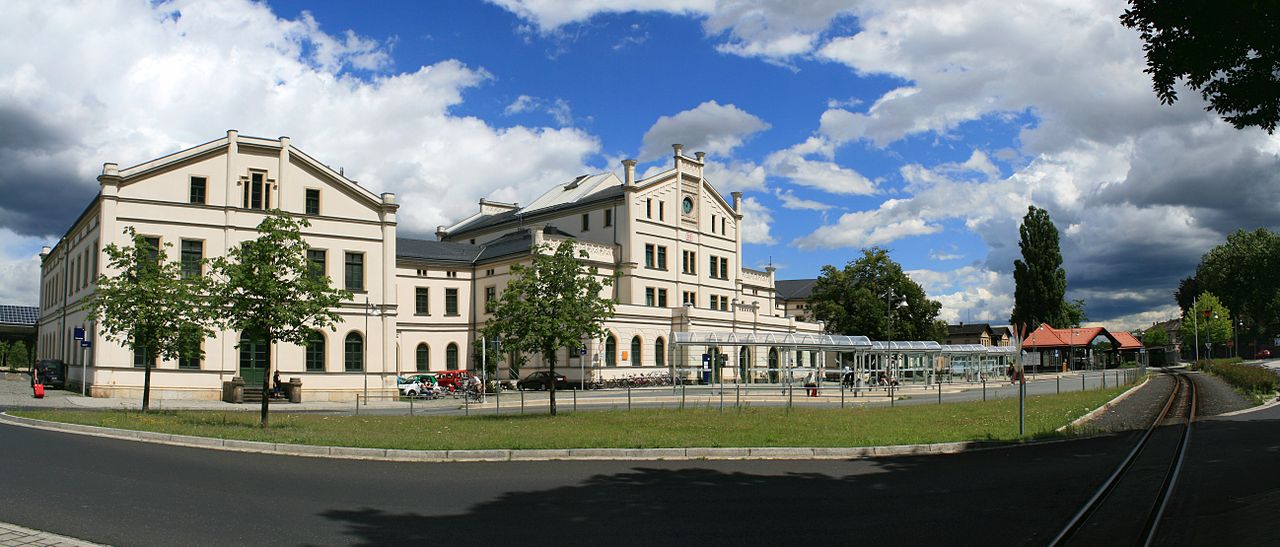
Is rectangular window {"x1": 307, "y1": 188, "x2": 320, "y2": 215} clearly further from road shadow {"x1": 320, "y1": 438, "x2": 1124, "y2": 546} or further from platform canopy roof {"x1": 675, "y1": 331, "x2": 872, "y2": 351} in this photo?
road shadow {"x1": 320, "y1": 438, "x2": 1124, "y2": 546}

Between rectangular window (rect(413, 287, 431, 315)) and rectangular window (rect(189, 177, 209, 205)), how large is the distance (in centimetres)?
1940

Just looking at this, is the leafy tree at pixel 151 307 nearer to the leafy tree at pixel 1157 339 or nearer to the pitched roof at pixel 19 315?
the pitched roof at pixel 19 315

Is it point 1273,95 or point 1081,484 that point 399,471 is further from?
point 1273,95

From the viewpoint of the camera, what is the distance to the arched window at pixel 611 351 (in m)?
58.8

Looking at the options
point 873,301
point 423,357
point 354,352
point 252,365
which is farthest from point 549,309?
point 873,301

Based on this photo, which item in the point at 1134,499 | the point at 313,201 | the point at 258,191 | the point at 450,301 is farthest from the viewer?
the point at 450,301

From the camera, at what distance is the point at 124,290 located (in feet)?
88.7

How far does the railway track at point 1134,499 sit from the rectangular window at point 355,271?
128 ft

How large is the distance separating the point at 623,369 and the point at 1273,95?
158 ft

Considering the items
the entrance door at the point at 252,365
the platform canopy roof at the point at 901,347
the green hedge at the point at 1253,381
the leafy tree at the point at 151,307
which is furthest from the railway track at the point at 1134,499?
the entrance door at the point at 252,365

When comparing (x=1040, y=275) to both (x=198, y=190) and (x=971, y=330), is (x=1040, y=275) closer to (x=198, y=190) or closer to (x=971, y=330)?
(x=971, y=330)

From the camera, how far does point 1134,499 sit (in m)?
11.0

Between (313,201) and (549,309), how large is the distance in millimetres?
23749

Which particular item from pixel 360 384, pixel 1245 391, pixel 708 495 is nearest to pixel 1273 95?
pixel 708 495
